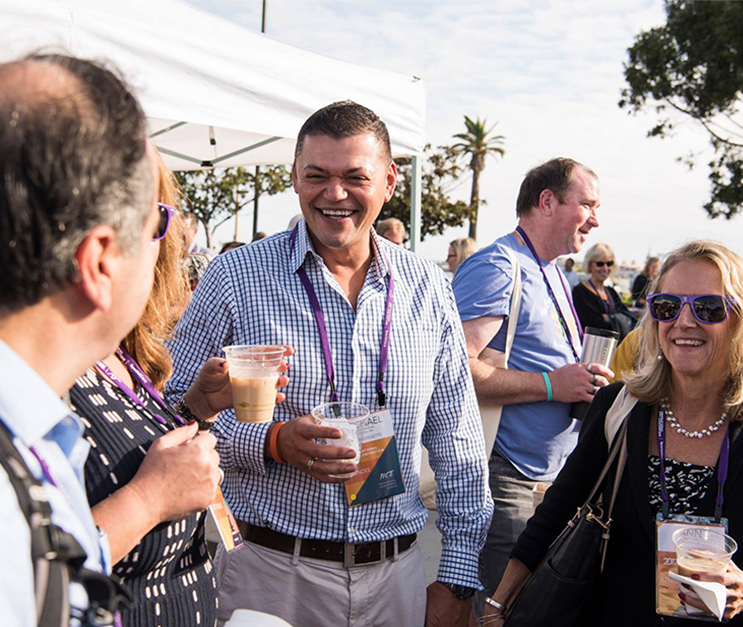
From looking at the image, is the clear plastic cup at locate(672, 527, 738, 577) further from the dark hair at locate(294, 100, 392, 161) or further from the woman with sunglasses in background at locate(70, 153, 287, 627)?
the dark hair at locate(294, 100, 392, 161)

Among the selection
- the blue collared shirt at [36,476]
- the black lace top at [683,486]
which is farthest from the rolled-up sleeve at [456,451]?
the blue collared shirt at [36,476]

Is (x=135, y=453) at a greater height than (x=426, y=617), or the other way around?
(x=135, y=453)

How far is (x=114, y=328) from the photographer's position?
3.15ft

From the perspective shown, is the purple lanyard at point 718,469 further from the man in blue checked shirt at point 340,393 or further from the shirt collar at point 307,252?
the shirt collar at point 307,252

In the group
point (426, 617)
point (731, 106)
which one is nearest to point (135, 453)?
point (426, 617)

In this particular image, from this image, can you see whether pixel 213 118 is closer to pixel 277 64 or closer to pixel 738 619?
pixel 277 64

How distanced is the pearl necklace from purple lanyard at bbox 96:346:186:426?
1.62 m

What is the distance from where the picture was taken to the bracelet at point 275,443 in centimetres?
202

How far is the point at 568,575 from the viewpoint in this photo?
2.19 meters

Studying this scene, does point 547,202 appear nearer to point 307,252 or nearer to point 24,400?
point 307,252

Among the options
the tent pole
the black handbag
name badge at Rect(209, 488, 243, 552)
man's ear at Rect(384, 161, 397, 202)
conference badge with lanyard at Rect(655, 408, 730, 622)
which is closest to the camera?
name badge at Rect(209, 488, 243, 552)

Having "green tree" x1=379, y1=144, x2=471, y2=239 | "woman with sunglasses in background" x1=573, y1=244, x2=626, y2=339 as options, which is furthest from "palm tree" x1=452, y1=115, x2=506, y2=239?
"woman with sunglasses in background" x1=573, y1=244, x2=626, y2=339

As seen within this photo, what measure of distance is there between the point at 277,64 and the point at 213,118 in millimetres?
664

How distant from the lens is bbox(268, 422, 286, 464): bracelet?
2016mm
